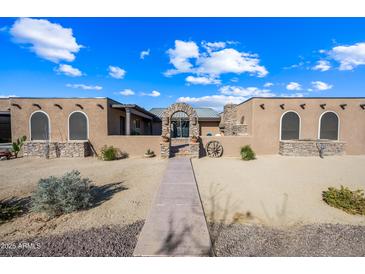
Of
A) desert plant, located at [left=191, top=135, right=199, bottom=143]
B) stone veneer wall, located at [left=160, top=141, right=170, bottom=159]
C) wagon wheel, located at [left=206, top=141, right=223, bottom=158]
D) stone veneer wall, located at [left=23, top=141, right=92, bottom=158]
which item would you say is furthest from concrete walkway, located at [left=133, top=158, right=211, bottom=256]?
stone veneer wall, located at [left=23, top=141, right=92, bottom=158]

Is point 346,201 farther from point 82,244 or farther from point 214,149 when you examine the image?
point 214,149

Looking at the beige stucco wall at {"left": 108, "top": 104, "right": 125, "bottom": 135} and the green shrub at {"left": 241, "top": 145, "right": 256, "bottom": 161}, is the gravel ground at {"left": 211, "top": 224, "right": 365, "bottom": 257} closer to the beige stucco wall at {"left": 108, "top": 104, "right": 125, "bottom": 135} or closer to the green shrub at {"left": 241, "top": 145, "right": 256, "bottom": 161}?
the green shrub at {"left": 241, "top": 145, "right": 256, "bottom": 161}

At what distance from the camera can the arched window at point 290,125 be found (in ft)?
42.9

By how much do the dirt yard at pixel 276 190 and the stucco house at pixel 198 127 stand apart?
296 cm

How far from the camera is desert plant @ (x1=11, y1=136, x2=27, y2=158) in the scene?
1156cm

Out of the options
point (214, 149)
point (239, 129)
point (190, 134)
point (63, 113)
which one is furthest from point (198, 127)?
point (63, 113)

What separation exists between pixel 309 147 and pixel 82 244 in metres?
14.0

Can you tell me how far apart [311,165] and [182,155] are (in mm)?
7492

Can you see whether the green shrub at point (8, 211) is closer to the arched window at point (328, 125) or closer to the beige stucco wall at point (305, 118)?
the beige stucco wall at point (305, 118)

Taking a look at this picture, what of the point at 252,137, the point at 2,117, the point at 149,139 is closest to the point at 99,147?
the point at 149,139

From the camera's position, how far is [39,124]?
12.7 m

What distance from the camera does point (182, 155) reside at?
12.1 metres

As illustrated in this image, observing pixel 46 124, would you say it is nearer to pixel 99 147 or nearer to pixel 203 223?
pixel 99 147

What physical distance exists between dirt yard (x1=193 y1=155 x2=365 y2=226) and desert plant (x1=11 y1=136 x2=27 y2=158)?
1160 centimetres
